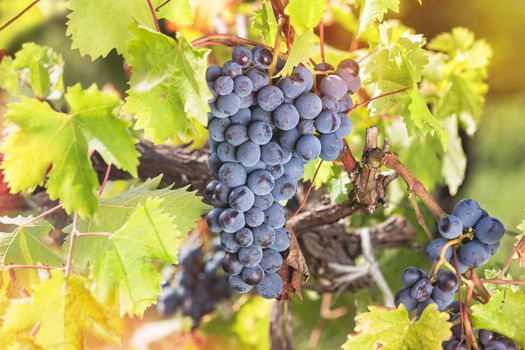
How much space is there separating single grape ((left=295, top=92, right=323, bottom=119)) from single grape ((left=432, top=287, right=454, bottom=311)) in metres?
0.17

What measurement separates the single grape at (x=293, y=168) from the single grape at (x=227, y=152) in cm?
4

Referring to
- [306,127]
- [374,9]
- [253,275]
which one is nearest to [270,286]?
[253,275]

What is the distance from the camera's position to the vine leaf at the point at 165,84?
449 mm

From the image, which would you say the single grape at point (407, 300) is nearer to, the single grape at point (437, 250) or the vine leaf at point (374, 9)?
the single grape at point (437, 250)

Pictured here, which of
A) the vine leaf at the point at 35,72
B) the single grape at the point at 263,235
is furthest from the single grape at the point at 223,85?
the vine leaf at the point at 35,72

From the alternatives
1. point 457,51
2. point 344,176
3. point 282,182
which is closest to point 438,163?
point 457,51

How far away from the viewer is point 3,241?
1.77ft

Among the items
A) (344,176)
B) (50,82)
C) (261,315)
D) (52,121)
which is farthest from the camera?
(261,315)

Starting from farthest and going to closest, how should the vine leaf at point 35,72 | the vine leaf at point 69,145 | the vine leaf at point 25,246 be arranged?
1. the vine leaf at point 35,72
2. the vine leaf at point 25,246
3. the vine leaf at point 69,145

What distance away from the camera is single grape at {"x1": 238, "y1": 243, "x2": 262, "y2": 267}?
47 cm

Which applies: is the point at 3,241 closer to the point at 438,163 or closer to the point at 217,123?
the point at 217,123

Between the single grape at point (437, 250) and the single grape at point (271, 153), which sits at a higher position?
the single grape at point (271, 153)

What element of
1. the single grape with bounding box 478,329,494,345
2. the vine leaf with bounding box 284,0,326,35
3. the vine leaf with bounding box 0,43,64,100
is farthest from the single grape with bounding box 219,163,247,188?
the vine leaf with bounding box 0,43,64,100

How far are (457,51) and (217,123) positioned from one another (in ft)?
1.64
